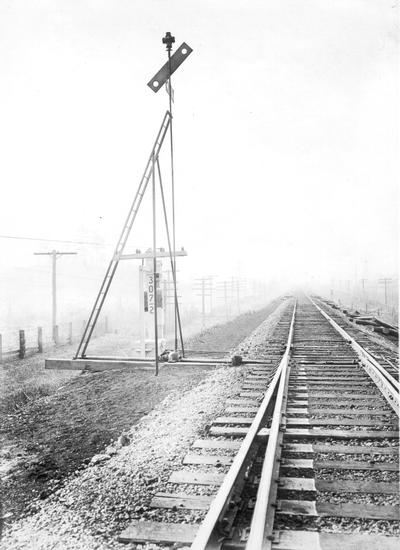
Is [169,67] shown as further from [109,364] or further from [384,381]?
[384,381]

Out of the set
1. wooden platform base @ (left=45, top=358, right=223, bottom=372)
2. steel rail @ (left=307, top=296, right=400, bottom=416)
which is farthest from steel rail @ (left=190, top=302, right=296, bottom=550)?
wooden platform base @ (left=45, top=358, right=223, bottom=372)

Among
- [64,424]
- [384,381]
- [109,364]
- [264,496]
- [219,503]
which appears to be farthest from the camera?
[109,364]

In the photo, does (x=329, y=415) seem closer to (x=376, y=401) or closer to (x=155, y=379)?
(x=376, y=401)

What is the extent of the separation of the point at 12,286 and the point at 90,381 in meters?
68.4

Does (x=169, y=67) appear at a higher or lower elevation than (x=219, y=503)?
higher

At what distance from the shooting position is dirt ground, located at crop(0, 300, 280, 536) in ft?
14.7

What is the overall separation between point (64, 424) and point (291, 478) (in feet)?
14.6

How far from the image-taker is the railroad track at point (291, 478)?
2682 mm

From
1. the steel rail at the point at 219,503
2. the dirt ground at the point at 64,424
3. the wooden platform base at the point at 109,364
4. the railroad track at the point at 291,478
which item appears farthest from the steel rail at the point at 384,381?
the dirt ground at the point at 64,424

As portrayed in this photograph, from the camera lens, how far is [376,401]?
5.83 metres

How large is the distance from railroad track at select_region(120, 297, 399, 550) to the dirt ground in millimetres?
1585

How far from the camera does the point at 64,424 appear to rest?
22.1 ft

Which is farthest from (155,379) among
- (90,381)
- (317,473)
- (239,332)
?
(239,332)

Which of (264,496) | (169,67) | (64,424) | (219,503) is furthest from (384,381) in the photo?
(169,67)
